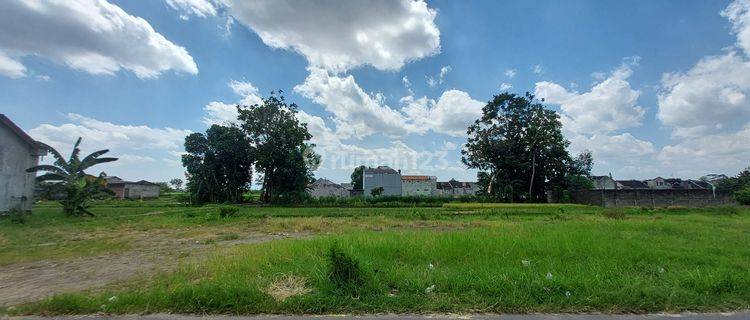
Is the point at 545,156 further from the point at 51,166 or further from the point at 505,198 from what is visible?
the point at 51,166

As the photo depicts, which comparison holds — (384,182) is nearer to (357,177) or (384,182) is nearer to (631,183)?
(357,177)

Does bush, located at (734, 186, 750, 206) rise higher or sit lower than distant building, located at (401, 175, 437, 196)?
lower

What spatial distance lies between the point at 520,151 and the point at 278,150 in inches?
1379

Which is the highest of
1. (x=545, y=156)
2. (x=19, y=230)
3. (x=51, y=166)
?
(x=545, y=156)

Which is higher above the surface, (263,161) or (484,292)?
(263,161)

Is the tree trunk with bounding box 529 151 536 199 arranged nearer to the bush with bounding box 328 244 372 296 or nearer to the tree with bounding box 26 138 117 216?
the tree with bounding box 26 138 117 216

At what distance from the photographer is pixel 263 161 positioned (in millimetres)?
49781

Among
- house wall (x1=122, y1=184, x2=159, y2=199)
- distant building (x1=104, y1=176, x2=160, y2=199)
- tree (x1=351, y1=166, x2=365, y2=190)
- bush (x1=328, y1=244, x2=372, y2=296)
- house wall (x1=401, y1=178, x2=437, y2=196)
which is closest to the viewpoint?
bush (x1=328, y1=244, x2=372, y2=296)

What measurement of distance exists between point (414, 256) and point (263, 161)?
1778 inches

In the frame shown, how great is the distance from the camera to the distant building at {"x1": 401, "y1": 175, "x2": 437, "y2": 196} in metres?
83.6

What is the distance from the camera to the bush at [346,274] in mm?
5018

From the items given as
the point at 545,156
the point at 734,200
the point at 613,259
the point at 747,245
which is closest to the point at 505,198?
the point at 545,156

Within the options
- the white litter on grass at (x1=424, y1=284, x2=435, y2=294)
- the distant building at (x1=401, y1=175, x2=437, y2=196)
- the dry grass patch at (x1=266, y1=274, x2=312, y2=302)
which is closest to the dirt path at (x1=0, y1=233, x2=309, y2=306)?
the dry grass patch at (x1=266, y1=274, x2=312, y2=302)

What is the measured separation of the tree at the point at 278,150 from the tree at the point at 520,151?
25307 millimetres
